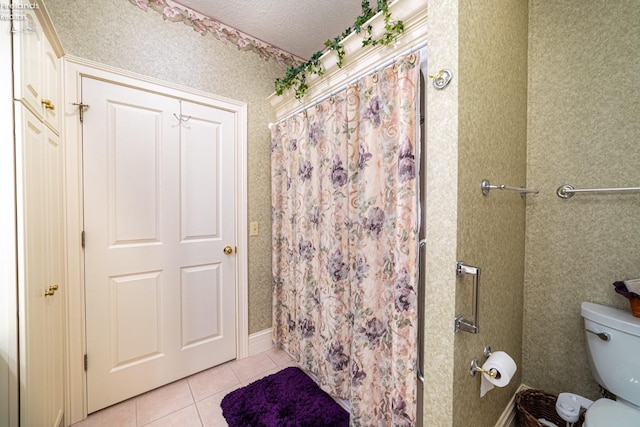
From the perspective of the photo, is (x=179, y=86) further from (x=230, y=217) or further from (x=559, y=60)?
(x=559, y=60)

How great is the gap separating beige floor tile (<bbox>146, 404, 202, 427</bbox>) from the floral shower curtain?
2.37 ft

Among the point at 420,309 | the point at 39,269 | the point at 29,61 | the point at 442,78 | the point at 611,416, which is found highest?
the point at 29,61

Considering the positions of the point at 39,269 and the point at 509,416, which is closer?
the point at 39,269

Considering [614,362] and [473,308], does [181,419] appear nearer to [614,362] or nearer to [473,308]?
[473,308]

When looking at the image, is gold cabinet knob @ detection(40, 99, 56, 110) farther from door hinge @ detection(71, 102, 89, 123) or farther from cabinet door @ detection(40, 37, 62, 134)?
door hinge @ detection(71, 102, 89, 123)

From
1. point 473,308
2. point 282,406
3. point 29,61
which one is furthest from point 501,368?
point 29,61

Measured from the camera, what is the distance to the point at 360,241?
132 cm

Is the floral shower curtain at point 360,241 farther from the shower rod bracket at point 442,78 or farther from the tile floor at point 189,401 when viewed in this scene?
the tile floor at point 189,401

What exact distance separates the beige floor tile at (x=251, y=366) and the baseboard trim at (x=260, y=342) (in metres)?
0.05

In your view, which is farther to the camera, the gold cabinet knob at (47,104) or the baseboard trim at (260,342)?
the baseboard trim at (260,342)

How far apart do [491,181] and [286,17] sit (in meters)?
1.83

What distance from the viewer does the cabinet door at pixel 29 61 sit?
2.91 feet

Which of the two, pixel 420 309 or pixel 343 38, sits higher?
pixel 343 38

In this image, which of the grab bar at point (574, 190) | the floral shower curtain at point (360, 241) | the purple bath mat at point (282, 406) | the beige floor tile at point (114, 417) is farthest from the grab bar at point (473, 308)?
the beige floor tile at point (114, 417)
